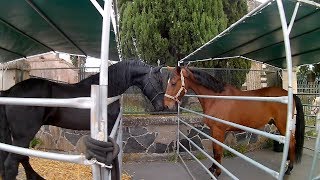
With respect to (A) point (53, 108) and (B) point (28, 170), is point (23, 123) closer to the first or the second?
(A) point (53, 108)

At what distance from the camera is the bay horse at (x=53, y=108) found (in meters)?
3.37

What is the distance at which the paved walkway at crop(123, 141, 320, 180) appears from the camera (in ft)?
16.3

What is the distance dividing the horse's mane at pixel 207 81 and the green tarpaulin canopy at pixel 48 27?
1478 millimetres

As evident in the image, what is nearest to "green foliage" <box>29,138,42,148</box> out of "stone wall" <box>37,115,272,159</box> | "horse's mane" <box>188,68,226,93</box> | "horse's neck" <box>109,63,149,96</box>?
"stone wall" <box>37,115,272,159</box>

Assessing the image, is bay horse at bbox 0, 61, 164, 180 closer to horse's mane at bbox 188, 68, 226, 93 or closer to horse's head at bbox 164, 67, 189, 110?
horse's head at bbox 164, 67, 189, 110

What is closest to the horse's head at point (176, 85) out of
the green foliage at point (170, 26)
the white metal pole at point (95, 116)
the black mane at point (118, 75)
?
the black mane at point (118, 75)

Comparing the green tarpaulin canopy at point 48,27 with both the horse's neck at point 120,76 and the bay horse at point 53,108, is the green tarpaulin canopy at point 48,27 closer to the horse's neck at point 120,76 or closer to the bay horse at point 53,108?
the horse's neck at point 120,76

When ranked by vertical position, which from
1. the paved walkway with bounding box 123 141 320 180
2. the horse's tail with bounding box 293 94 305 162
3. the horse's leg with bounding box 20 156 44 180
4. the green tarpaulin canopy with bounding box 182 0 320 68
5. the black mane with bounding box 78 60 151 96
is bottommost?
the paved walkway with bounding box 123 141 320 180

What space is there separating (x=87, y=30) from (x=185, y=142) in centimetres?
332

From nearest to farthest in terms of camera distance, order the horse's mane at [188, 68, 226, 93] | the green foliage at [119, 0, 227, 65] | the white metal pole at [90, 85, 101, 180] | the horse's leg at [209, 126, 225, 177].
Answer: the white metal pole at [90, 85, 101, 180] < the horse's leg at [209, 126, 225, 177] < the horse's mane at [188, 68, 226, 93] < the green foliage at [119, 0, 227, 65]

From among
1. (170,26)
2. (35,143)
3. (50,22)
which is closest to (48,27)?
(50,22)

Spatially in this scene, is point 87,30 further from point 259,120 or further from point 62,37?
point 259,120

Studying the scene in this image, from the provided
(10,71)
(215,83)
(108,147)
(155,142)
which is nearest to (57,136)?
(10,71)

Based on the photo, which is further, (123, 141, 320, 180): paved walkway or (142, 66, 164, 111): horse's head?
(123, 141, 320, 180): paved walkway
